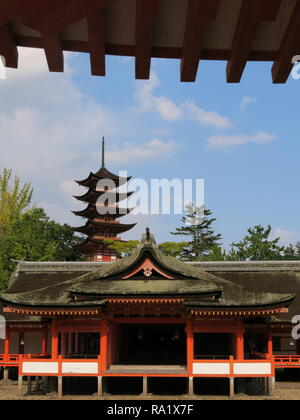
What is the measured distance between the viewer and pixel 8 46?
3.47 meters

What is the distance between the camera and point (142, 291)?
21.2 m

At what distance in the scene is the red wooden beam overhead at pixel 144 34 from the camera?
3074mm

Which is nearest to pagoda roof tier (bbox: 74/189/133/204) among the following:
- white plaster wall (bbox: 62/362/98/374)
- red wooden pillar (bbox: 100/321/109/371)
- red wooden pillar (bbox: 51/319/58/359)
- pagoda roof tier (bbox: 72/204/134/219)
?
pagoda roof tier (bbox: 72/204/134/219)

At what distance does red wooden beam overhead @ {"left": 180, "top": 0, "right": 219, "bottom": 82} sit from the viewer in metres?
3.04

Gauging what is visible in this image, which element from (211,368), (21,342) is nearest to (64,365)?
(211,368)

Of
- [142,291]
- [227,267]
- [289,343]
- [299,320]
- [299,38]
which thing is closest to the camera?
[299,38]

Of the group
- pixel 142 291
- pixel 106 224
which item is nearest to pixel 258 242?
pixel 106 224

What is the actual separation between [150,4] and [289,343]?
27.3 metres

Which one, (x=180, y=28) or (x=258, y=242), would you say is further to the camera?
(x=258, y=242)

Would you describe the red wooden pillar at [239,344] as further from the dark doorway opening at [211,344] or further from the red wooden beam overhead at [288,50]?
the red wooden beam overhead at [288,50]

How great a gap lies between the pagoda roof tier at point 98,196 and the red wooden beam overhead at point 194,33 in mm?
61448

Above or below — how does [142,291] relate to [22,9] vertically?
below

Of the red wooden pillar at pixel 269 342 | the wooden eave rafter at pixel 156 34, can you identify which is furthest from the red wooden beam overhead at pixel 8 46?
the red wooden pillar at pixel 269 342

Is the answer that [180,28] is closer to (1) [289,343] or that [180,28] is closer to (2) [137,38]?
(2) [137,38]
